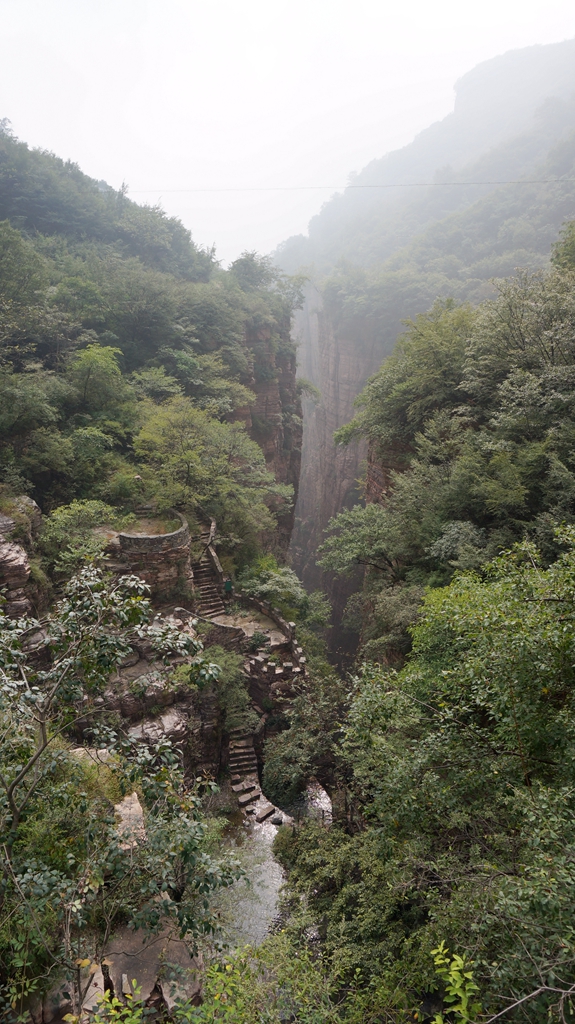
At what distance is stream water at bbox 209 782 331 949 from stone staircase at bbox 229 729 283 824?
286 mm

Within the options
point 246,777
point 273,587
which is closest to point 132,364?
point 273,587

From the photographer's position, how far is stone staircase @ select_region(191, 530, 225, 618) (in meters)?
13.9

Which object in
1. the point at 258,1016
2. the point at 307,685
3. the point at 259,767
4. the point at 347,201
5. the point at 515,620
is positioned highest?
the point at 347,201

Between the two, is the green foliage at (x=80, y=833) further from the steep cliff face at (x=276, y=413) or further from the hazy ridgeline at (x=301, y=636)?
the steep cliff face at (x=276, y=413)

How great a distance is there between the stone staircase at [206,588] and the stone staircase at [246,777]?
352 centimetres

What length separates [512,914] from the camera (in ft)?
9.90

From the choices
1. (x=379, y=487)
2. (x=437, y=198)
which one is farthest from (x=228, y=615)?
(x=437, y=198)

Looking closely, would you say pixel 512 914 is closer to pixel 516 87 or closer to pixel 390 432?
pixel 390 432

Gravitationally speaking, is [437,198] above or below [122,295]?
above

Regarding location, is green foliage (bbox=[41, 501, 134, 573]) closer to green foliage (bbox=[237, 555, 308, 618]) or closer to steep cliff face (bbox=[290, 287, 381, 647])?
green foliage (bbox=[237, 555, 308, 618])

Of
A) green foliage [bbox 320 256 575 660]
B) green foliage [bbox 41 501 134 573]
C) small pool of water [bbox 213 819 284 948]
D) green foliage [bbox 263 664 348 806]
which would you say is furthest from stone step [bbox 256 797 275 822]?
green foliage [bbox 41 501 134 573]

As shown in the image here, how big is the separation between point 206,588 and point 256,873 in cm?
800

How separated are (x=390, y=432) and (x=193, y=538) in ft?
23.9

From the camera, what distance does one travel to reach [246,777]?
1131 centimetres
